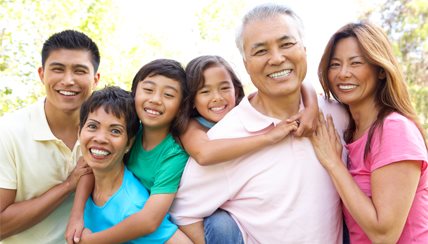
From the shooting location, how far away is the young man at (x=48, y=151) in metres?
2.90

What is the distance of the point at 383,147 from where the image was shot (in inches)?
87.6

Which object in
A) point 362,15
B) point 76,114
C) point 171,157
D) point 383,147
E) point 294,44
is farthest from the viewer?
point 362,15

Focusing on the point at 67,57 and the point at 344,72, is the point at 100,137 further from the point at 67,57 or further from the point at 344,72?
the point at 344,72

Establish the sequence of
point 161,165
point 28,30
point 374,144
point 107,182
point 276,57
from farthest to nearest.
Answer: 1. point 28,30
2. point 107,182
3. point 161,165
4. point 276,57
5. point 374,144

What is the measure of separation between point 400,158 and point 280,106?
74 cm

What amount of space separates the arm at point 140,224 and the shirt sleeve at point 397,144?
3.82ft

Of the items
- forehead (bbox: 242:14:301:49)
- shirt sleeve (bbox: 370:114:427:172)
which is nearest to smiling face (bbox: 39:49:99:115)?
forehead (bbox: 242:14:301:49)

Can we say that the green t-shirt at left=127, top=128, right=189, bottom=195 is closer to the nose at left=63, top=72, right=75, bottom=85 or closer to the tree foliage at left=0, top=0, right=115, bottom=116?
the nose at left=63, top=72, right=75, bottom=85

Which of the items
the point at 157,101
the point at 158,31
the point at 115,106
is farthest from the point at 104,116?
the point at 158,31

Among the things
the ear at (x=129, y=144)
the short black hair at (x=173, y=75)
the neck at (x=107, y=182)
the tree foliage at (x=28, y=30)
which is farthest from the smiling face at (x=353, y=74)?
the tree foliage at (x=28, y=30)

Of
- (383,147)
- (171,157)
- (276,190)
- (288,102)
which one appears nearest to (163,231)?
(171,157)

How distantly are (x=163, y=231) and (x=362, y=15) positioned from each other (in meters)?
12.5

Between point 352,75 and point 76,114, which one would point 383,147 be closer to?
point 352,75

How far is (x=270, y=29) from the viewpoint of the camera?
96.1 inches
